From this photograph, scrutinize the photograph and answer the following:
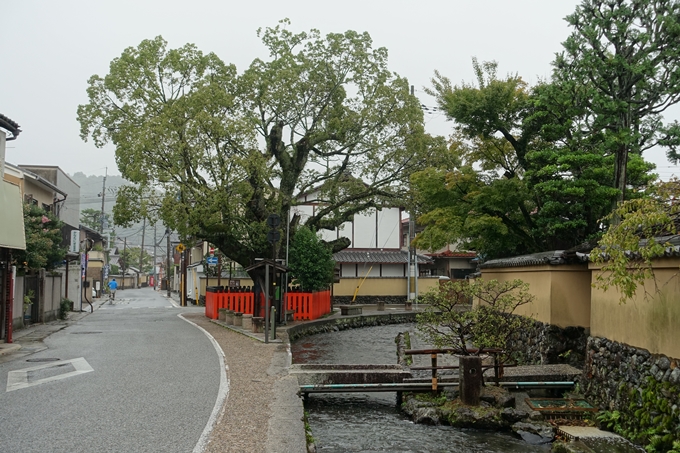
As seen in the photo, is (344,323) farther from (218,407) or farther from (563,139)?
(218,407)

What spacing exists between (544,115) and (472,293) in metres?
9.31

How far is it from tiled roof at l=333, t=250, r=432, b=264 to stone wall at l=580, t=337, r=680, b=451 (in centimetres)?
3234

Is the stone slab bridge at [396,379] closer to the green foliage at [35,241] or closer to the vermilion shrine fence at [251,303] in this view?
the green foliage at [35,241]

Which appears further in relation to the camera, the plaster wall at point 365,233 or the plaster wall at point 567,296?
the plaster wall at point 365,233

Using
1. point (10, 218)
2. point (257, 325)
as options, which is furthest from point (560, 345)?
point (10, 218)

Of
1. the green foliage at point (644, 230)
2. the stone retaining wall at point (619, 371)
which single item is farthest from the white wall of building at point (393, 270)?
the green foliage at point (644, 230)

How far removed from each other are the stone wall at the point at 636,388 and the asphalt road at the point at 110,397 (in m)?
6.05

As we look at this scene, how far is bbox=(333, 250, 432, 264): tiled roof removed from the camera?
142 feet

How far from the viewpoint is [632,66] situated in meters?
14.8

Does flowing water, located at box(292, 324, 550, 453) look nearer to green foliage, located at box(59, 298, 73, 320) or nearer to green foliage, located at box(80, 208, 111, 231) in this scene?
green foliage, located at box(59, 298, 73, 320)

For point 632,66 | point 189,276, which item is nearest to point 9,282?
point 632,66

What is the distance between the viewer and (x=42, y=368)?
13.0 m

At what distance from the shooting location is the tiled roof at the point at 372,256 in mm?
43281

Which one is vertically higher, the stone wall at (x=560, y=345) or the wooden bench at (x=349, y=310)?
the stone wall at (x=560, y=345)
